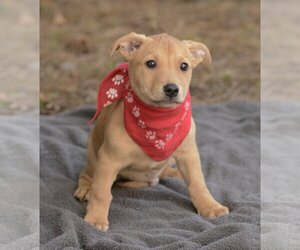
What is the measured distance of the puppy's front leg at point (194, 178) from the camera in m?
3.41

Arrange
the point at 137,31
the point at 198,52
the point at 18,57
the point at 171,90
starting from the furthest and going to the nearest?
the point at 137,31 < the point at 18,57 < the point at 198,52 < the point at 171,90

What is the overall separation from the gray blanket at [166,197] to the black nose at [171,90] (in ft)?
2.15

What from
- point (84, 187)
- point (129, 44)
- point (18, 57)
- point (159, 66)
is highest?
point (18, 57)

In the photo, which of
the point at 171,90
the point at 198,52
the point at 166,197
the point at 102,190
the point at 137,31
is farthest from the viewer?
the point at 137,31

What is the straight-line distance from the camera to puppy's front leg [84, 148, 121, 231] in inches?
129

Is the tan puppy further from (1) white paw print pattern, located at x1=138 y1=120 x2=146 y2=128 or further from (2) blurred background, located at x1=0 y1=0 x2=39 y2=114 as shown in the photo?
(2) blurred background, located at x1=0 y1=0 x2=39 y2=114

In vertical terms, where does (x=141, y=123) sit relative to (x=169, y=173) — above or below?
above

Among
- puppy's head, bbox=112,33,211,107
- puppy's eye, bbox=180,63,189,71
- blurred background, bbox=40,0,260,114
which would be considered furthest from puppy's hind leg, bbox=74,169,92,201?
blurred background, bbox=40,0,260,114

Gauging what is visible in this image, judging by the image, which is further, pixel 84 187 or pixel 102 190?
pixel 84 187

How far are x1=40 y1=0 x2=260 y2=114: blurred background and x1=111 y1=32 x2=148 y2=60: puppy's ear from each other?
238 cm

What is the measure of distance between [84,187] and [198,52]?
3.30 feet

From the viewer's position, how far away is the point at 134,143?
11.0 ft

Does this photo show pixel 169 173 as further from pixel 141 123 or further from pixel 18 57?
pixel 18 57


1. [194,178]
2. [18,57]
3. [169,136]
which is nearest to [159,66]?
[169,136]
